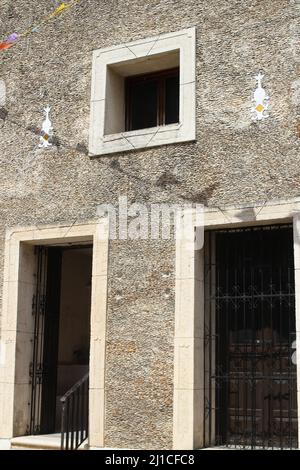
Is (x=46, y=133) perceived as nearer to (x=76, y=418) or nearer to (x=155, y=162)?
(x=155, y=162)

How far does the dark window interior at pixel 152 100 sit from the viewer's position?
9039mm

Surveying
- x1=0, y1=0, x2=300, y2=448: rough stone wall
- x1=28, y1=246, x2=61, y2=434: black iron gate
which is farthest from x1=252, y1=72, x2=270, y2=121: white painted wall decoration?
x1=28, y1=246, x2=61, y2=434: black iron gate

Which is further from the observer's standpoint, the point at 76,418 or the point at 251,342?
the point at 76,418

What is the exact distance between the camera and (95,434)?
26.8 ft

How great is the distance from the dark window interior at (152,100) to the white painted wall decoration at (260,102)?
125 centimetres

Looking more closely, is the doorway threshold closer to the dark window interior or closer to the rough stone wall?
the rough stone wall

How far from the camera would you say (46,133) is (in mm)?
9406

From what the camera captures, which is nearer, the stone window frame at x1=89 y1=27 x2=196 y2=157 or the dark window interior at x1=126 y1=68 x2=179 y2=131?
the stone window frame at x1=89 y1=27 x2=196 y2=157

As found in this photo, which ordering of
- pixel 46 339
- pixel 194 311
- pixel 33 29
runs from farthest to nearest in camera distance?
1. pixel 33 29
2. pixel 46 339
3. pixel 194 311

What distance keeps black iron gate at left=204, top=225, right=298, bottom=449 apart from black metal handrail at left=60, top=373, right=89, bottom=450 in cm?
146

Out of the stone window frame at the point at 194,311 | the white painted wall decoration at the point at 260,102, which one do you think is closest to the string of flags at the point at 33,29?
the white painted wall decoration at the point at 260,102

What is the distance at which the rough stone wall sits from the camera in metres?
7.86

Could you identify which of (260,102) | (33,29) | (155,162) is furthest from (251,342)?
(33,29)

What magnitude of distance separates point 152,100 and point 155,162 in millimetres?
1098
